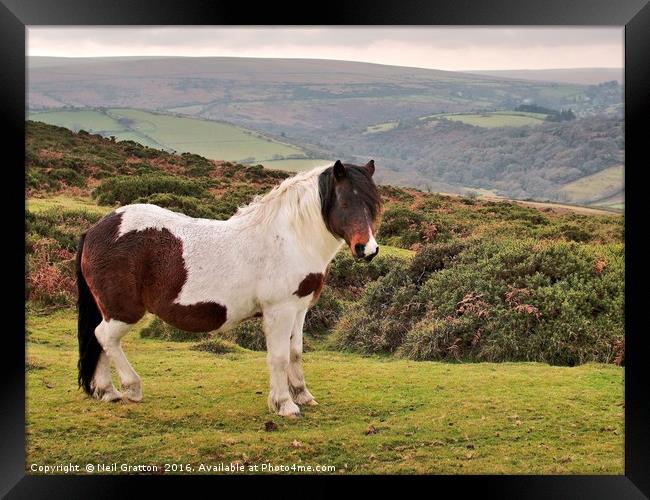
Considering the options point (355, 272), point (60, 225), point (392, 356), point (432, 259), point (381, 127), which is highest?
point (381, 127)

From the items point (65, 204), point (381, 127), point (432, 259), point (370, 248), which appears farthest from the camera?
point (381, 127)

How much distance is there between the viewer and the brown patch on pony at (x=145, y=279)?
6.79m

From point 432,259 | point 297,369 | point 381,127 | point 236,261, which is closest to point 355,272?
point 432,259

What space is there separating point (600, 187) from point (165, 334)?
26.2 feet

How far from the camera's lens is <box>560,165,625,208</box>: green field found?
42.2 feet

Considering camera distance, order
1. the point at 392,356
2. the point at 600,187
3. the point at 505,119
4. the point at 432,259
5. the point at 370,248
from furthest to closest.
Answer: the point at 505,119 → the point at 600,187 → the point at 432,259 → the point at 392,356 → the point at 370,248

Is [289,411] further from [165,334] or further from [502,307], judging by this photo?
[502,307]

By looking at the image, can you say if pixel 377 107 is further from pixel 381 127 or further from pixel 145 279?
pixel 145 279

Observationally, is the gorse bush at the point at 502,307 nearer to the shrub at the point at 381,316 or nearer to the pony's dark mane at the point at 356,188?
the shrub at the point at 381,316

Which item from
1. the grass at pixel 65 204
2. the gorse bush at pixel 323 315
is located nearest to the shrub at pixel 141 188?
the grass at pixel 65 204

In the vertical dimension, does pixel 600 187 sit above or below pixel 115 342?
above

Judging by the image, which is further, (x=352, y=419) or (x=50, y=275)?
(x=50, y=275)

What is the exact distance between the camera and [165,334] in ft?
32.7

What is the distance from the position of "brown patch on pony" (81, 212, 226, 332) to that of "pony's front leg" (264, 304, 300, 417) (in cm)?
46
